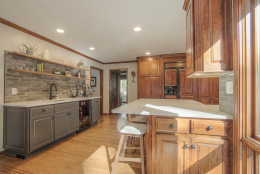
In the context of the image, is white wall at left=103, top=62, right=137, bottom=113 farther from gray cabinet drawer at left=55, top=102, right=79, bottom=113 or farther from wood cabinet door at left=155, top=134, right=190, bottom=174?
wood cabinet door at left=155, top=134, right=190, bottom=174

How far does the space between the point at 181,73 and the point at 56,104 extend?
382 centimetres

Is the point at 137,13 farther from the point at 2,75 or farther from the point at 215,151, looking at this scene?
the point at 2,75

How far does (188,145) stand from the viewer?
4.23 feet

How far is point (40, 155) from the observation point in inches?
87.5

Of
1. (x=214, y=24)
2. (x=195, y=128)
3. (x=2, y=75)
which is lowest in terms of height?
(x=195, y=128)

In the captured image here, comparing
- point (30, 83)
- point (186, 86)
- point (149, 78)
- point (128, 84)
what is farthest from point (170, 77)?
point (30, 83)

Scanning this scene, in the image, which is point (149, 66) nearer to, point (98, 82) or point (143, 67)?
point (143, 67)

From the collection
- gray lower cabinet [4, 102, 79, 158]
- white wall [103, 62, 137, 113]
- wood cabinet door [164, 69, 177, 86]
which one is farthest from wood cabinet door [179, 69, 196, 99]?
gray lower cabinet [4, 102, 79, 158]

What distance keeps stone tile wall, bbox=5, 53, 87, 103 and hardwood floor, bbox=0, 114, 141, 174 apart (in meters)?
1.11

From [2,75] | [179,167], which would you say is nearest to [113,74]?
[2,75]

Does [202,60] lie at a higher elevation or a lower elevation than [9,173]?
higher

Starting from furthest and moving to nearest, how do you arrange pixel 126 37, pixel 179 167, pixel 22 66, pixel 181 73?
pixel 181 73, pixel 126 37, pixel 22 66, pixel 179 167

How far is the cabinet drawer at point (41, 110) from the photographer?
7.07ft

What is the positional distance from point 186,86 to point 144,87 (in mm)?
1442
